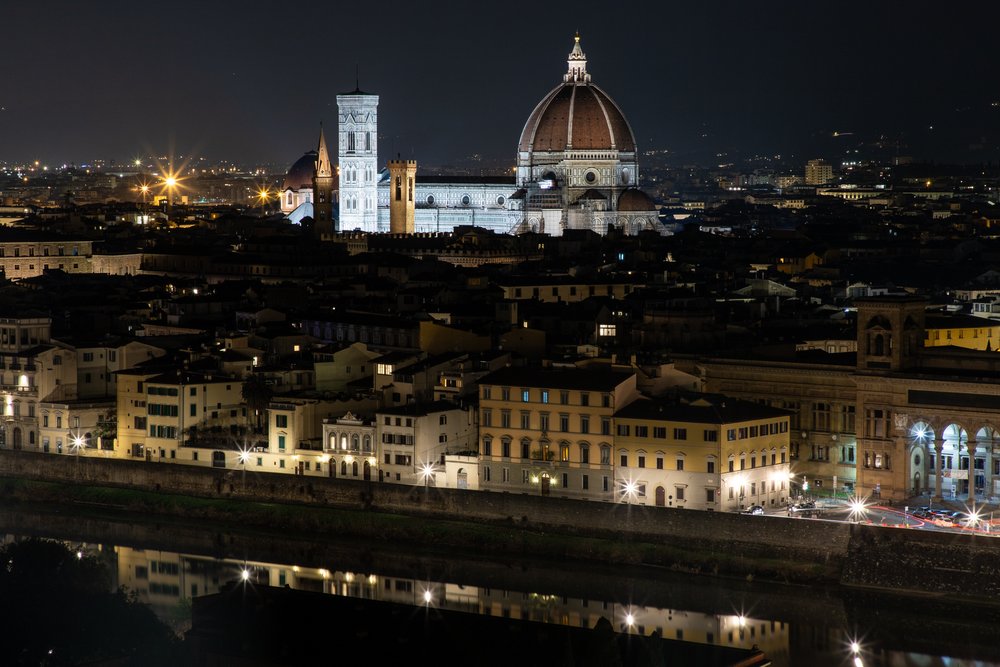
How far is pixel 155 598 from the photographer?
34.8m

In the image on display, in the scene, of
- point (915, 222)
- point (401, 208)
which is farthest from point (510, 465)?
point (915, 222)

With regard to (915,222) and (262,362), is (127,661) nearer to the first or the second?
(262,362)

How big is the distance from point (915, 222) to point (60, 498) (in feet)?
237

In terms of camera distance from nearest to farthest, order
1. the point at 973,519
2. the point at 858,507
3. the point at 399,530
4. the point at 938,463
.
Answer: the point at 973,519 → the point at 858,507 → the point at 938,463 → the point at 399,530

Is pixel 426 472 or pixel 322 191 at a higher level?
pixel 322 191

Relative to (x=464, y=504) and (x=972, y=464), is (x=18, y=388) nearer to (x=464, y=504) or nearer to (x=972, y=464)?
(x=464, y=504)

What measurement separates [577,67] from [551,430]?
2499 inches

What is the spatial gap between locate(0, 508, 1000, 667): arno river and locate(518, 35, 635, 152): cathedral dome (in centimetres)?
5905

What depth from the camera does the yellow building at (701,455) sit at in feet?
117

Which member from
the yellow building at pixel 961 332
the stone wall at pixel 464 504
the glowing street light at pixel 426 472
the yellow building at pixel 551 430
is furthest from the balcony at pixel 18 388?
the yellow building at pixel 961 332

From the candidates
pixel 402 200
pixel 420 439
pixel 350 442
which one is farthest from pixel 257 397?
pixel 402 200

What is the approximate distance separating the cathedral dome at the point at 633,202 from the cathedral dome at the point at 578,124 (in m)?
2.46

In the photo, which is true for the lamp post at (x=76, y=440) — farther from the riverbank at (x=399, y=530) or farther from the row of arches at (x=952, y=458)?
the row of arches at (x=952, y=458)

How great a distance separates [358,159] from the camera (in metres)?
96.6
